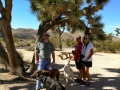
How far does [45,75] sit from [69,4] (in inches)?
107

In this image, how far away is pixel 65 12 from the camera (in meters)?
6.94

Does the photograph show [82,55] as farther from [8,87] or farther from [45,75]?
[8,87]

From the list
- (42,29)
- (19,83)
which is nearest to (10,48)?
(19,83)

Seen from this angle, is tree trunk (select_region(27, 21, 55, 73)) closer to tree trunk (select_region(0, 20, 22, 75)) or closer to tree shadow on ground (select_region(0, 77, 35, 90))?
tree trunk (select_region(0, 20, 22, 75))

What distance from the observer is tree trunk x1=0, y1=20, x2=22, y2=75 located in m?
6.42

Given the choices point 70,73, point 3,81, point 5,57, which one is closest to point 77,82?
point 70,73

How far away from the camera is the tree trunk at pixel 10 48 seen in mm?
6424

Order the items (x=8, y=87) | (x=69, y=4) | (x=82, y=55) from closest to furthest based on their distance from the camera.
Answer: (x=8, y=87) < (x=82, y=55) < (x=69, y=4)

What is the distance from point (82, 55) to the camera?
19.7ft

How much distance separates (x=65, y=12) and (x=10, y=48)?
7.34 feet

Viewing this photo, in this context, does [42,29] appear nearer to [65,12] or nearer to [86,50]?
[65,12]

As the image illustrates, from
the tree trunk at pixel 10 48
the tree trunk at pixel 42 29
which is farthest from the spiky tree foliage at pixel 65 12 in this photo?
the tree trunk at pixel 10 48

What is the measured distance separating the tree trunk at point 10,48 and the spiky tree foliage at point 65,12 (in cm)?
114

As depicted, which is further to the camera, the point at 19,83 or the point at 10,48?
the point at 10,48
